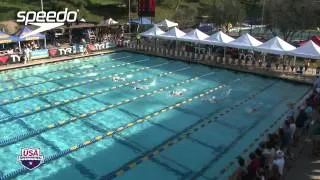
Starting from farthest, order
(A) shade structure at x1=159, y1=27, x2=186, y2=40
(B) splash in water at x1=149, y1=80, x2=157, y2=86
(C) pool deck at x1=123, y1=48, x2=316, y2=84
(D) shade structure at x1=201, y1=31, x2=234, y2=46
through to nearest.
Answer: (A) shade structure at x1=159, y1=27, x2=186, y2=40 < (D) shade structure at x1=201, y1=31, x2=234, y2=46 < (C) pool deck at x1=123, y1=48, x2=316, y2=84 < (B) splash in water at x1=149, y1=80, x2=157, y2=86

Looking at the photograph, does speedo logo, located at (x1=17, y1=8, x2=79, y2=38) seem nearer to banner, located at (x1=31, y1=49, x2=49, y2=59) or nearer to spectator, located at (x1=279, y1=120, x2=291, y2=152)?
banner, located at (x1=31, y1=49, x2=49, y2=59)

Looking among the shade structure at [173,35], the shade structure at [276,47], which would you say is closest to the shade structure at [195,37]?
the shade structure at [173,35]

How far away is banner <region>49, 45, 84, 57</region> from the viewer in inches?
876

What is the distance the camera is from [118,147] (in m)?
10.3

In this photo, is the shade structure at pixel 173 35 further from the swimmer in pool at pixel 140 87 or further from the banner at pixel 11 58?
the banner at pixel 11 58

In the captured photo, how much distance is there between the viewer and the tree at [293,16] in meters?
24.4

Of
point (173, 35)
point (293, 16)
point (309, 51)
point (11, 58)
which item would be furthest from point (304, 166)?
point (293, 16)

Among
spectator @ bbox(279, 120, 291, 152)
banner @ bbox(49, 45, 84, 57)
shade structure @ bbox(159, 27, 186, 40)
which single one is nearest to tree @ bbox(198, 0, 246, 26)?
shade structure @ bbox(159, 27, 186, 40)

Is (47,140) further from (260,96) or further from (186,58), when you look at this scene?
(186,58)

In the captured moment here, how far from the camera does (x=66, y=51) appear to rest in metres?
22.9

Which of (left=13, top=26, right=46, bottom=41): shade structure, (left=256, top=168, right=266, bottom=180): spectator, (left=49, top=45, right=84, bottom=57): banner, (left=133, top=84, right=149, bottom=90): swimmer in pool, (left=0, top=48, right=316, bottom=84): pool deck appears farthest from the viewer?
(left=49, top=45, right=84, bottom=57): banner

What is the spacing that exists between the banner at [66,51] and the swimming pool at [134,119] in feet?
8.31

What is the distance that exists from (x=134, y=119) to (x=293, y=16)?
55.4ft

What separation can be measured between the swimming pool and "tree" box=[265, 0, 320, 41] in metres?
7.61
